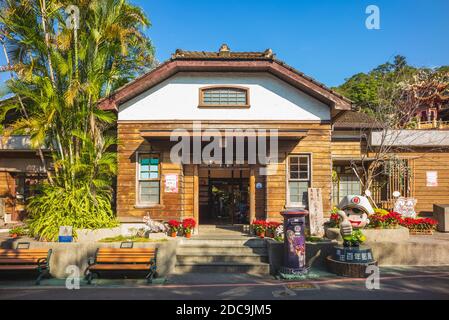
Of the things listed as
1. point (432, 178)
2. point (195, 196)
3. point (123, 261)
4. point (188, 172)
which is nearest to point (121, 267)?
point (123, 261)

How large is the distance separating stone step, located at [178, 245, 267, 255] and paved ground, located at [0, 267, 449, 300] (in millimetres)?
1053

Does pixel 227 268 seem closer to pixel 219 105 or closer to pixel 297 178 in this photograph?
pixel 297 178

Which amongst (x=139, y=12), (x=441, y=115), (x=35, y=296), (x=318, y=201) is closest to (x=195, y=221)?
(x=318, y=201)

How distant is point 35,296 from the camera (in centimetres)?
725

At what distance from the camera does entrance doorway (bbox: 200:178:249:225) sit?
13930mm

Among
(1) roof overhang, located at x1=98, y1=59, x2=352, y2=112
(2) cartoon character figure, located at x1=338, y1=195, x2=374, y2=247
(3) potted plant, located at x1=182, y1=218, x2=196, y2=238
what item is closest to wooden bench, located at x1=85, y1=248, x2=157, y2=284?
(3) potted plant, located at x1=182, y1=218, x2=196, y2=238

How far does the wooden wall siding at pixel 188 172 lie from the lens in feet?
39.8

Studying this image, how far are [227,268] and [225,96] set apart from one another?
22.7 feet

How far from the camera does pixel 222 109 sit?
12570 mm

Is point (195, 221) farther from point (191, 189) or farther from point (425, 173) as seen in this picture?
point (425, 173)

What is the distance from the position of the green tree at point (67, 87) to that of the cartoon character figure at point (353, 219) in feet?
25.1

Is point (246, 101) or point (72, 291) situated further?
point (246, 101)

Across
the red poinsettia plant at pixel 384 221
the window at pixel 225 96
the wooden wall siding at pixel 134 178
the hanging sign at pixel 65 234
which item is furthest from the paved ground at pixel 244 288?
the window at pixel 225 96

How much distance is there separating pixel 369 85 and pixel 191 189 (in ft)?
122
